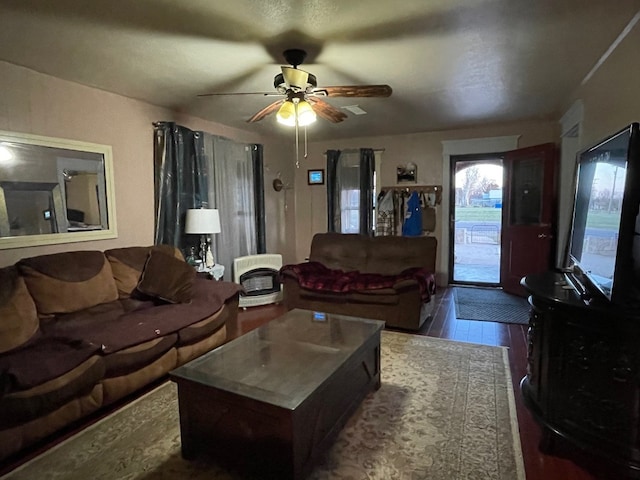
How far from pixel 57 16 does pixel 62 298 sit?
6.04 feet

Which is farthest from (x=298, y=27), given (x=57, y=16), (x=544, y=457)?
(x=544, y=457)

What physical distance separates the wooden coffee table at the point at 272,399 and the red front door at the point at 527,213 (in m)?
3.53

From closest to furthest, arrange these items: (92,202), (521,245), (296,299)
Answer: (92,202) < (296,299) < (521,245)

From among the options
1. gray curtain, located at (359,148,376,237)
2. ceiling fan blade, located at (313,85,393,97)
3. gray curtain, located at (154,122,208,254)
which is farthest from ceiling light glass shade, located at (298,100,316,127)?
gray curtain, located at (359,148,376,237)

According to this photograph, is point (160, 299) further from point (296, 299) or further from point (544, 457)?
point (544, 457)

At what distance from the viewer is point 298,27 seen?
7.22ft

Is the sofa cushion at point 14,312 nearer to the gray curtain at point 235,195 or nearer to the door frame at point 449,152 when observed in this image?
the gray curtain at point 235,195

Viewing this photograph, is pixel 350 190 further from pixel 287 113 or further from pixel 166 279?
pixel 166 279

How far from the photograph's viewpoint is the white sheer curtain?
14.9 feet

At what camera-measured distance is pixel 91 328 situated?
240 centimetres

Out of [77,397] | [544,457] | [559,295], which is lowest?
[544,457]

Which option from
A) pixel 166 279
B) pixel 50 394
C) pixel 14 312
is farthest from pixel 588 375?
pixel 14 312

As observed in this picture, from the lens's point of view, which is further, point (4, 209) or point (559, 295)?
point (4, 209)

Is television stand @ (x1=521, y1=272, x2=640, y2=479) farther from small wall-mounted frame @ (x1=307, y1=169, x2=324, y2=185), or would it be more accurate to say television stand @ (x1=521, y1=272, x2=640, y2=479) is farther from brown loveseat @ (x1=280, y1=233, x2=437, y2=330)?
small wall-mounted frame @ (x1=307, y1=169, x2=324, y2=185)
